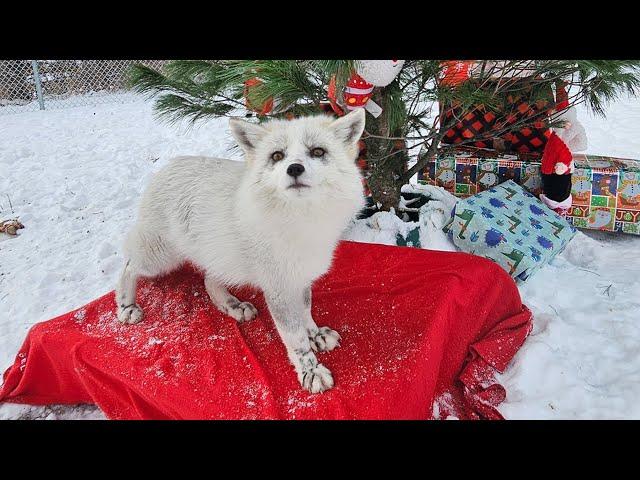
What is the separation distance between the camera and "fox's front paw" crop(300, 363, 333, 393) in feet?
5.35

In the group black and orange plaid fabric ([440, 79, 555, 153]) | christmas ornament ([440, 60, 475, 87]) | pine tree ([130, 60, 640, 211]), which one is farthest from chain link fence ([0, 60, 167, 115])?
christmas ornament ([440, 60, 475, 87])

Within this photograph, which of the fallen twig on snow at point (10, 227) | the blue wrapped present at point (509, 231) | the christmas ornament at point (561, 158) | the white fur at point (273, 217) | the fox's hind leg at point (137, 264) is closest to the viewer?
the white fur at point (273, 217)

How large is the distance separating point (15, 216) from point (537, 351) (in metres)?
3.93

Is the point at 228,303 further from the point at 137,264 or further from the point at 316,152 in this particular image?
the point at 316,152

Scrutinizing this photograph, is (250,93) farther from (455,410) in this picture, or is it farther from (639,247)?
(639,247)

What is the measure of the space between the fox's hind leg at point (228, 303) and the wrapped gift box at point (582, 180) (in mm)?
1833

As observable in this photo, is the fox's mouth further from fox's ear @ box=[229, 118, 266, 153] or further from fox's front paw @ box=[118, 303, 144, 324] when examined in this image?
fox's front paw @ box=[118, 303, 144, 324]

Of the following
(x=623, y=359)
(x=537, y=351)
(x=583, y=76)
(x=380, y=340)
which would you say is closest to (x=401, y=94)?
(x=583, y=76)

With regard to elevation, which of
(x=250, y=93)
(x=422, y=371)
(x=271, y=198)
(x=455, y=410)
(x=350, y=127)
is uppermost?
(x=250, y=93)

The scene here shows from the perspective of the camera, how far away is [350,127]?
167cm

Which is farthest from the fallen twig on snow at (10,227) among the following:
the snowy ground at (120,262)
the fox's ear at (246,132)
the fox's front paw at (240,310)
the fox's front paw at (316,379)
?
the fox's front paw at (316,379)

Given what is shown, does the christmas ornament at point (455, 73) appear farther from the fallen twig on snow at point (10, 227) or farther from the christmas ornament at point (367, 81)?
the fallen twig on snow at point (10, 227)

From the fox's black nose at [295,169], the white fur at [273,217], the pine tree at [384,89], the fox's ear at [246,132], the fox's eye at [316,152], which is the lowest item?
the white fur at [273,217]

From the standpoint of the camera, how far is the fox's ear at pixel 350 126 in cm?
163
